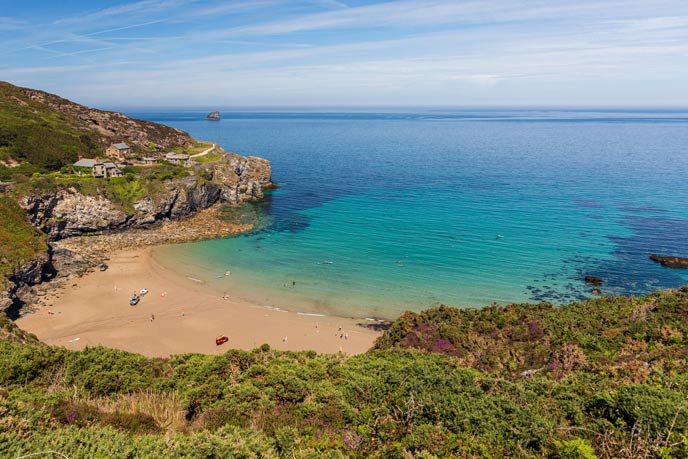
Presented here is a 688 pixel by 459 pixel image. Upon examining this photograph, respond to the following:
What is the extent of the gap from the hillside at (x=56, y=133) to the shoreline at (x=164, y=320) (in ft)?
94.7

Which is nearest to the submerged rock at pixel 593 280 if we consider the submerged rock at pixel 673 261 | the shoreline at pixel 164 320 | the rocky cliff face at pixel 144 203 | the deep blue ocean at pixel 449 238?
the deep blue ocean at pixel 449 238

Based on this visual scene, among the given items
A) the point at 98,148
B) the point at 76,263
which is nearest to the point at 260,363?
the point at 76,263

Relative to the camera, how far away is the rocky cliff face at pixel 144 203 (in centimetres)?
5262

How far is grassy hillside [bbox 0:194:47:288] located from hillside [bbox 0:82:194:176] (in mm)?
14250

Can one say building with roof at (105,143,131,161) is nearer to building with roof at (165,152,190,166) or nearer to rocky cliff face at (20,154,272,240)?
building with roof at (165,152,190,166)

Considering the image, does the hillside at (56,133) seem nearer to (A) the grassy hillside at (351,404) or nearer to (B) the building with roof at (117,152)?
(B) the building with roof at (117,152)

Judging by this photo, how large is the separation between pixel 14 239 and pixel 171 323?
68.0 ft

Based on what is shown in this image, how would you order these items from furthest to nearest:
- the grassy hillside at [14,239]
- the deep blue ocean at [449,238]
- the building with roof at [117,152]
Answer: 1. the building with roof at [117,152]
2. the deep blue ocean at [449,238]
3. the grassy hillside at [14,239]

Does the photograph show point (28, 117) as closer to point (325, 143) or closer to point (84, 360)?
point (84, 360)

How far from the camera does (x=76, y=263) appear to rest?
150 feet

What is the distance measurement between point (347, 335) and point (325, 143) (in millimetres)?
128135

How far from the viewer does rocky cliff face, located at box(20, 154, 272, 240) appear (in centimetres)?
5262

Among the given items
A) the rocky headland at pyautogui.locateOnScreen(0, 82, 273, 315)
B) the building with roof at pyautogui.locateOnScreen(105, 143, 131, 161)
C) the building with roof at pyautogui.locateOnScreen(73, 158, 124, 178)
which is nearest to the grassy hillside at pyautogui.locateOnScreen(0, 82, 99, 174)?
the rocky headland at pyautogui.locateOnScreen(0, 82, 273, 315)

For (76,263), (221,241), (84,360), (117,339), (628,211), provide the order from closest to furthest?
1. (84,360)
2. (117,339)
3. (76,263)
4. (221,241)
5. (628,211)
